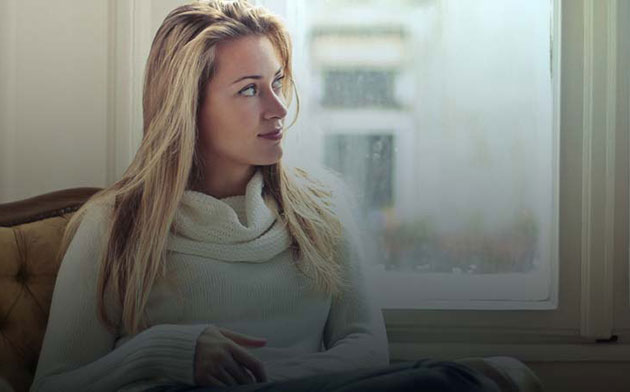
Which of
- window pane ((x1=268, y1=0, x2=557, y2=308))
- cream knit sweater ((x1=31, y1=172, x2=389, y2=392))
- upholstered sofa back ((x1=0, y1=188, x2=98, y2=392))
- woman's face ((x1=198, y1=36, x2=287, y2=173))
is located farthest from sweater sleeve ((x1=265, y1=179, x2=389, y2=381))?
upholstered sofa back ((x1=0, y1=188, x2=98, y2=392))

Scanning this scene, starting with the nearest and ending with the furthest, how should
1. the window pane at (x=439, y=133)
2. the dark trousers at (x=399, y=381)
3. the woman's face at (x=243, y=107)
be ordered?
the dark trousers at (x=399, y=381) < the woman's face at (x=243, y=107) < the window pane at (x=439, y=133)

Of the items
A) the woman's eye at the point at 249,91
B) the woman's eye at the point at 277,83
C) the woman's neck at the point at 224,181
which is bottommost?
the woman's neck at the point at 224,181

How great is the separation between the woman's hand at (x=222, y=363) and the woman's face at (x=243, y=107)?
0.31m

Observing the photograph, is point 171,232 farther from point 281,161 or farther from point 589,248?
point 589,248

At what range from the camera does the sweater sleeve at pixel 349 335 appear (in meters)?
1.44

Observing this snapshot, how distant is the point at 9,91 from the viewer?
1.66 meters

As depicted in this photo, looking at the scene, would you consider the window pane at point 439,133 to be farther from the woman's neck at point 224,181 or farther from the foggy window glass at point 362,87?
the woman's neck at point 224,181

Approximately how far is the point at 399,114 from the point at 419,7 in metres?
0.20

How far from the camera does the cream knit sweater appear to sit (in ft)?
4.53

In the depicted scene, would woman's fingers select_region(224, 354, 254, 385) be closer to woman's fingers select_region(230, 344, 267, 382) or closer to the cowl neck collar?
woman's fingers select_region(230, 344, 267, 382)

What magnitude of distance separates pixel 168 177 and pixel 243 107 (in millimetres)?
173

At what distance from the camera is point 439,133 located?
1.62 m

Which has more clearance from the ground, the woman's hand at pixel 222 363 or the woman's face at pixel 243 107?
the woman's face at pixel 243 107

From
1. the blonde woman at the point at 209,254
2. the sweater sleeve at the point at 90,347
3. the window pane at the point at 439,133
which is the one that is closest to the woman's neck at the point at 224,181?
the blonde woman at the point at 209,254
